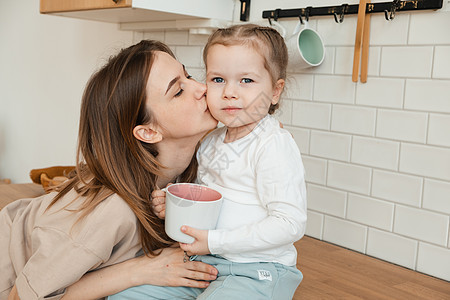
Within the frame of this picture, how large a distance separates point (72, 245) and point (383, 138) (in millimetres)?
959

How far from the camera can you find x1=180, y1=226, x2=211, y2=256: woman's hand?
3.51 ft

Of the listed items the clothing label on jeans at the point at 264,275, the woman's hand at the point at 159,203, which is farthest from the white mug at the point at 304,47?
the clothing label on jeans at the point at 264,275

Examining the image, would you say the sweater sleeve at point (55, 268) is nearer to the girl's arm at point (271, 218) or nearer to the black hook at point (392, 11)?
the girl's arm at point (271, 218)

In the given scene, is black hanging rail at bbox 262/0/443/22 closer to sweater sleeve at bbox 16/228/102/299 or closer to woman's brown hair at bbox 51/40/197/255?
woman's brown hair at bbox 51/40/197/255

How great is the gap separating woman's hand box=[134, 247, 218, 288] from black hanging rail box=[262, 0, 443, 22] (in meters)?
0.90

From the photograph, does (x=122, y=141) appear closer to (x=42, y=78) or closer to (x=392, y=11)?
(x=392, y=11)

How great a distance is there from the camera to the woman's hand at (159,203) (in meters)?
1.28

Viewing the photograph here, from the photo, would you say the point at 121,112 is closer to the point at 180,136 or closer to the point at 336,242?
the point at 180,136

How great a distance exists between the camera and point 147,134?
1302 mm

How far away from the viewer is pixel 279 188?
3.57 feet

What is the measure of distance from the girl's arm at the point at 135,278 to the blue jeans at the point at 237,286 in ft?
0.08

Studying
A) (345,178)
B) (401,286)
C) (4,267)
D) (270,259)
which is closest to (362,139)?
(345,178)

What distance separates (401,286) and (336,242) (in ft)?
1.14

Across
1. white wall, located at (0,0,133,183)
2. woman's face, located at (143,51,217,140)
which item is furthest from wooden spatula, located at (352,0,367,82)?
white wall, located at (0,0,133,183)
